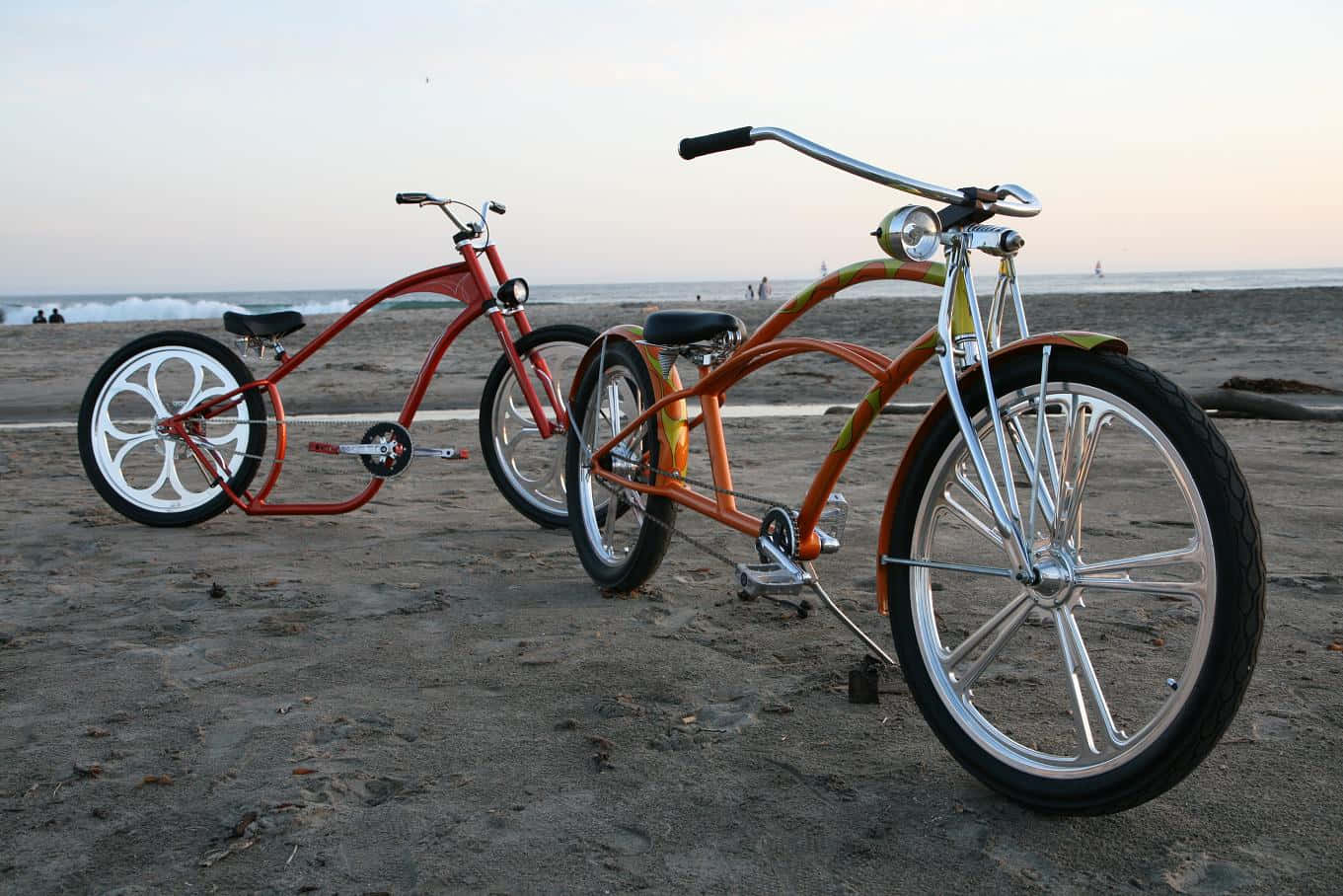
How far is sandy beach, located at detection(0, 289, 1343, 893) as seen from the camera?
7.13ft

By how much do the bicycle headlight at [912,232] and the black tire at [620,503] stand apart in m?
1.49

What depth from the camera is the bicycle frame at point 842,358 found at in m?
2.58

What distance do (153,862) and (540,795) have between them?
761mm

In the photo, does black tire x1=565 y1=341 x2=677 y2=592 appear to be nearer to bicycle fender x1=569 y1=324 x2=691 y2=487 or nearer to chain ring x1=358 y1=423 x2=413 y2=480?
bicycle fender x1=569 y1=324 x2=691 y2=487

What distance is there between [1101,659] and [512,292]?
3.09 m

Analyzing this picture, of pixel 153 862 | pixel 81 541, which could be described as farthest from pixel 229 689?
pixel 81 541

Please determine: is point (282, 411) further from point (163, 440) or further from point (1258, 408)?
point (1258, 408)

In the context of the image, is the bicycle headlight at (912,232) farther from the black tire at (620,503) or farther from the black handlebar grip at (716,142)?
the black tire at (620,503)

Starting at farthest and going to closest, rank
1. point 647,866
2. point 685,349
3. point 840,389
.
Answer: point 840,389 < point 685,349 < point 647,866

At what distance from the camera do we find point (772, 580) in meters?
3.09

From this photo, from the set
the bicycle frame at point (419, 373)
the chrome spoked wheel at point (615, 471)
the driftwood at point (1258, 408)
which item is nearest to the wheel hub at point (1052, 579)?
the chrome spoked wheel at point (615, 471)

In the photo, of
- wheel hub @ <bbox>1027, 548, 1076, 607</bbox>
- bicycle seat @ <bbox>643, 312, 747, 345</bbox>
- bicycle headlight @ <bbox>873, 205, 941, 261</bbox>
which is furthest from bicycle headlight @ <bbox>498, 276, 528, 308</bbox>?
wheel hub @ <bbox>1027, 548, 1076, 607</bbox>

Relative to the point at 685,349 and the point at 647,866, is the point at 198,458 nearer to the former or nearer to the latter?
the point at 685,349

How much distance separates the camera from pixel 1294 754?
2.59 meters
